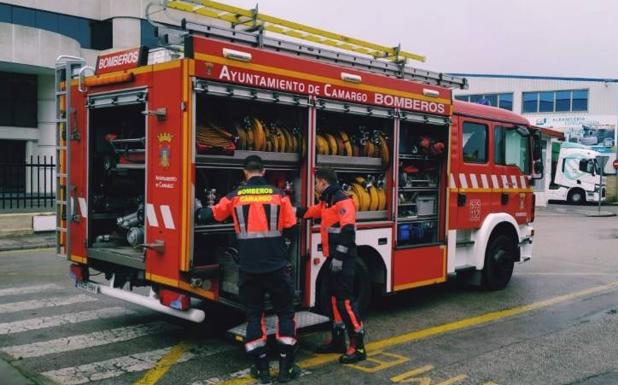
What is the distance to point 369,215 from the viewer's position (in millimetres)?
7219

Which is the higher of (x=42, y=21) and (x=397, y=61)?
(x=42, y=21)

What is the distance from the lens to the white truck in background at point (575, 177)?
33125mm

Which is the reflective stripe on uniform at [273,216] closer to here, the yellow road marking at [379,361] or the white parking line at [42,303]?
the yellow road marking at [379,361]

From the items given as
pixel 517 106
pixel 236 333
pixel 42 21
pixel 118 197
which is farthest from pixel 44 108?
pixel 517 106

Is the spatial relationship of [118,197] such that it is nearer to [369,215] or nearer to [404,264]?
[369,215]

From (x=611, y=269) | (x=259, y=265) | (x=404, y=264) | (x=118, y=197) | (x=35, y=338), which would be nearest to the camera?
(x=259, y=265)

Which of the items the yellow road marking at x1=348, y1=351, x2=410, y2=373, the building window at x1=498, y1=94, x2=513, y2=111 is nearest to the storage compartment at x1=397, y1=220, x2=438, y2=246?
the yellow road marking at x1=348, y1=351, x2=410, y2=373

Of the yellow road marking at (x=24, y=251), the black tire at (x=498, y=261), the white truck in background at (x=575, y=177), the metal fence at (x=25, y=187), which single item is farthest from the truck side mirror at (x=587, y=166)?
the yellow road marking at (x=24, y=251)

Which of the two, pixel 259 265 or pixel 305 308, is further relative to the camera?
pixel 305 308

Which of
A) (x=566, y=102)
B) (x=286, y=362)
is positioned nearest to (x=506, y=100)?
(x=566, y=102)

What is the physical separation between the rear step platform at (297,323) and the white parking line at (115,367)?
0.53m

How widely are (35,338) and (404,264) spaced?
399 cm

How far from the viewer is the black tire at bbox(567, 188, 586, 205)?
33.7 metres

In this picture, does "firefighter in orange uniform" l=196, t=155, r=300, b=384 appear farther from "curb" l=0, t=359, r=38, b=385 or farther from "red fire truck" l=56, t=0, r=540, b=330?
"curb" l=0, t=359, r=38, b=385
